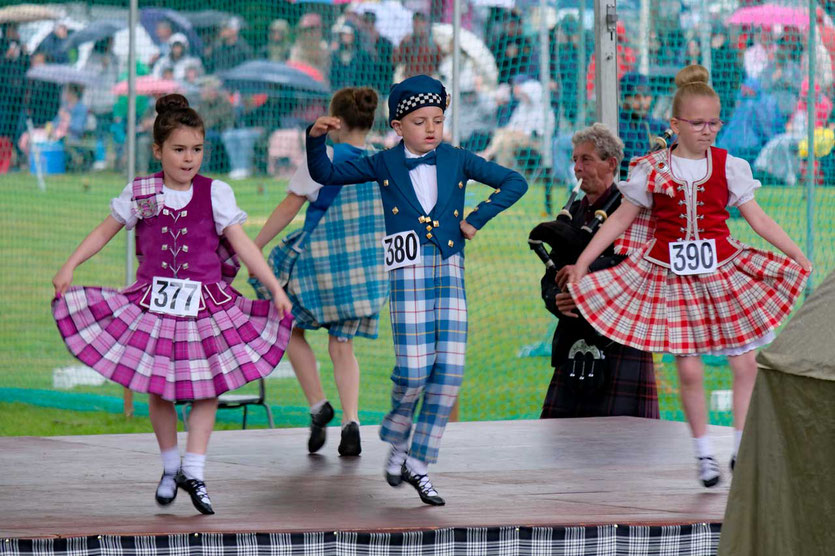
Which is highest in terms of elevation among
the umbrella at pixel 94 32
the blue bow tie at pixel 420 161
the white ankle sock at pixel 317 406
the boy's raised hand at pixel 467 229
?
the umbrella at pixel 94 32

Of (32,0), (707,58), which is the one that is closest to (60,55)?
(32,0)

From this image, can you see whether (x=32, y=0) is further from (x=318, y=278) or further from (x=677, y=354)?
(x=677, y=354)

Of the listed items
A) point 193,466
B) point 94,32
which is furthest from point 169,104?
point 94,32

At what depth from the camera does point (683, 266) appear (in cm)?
477

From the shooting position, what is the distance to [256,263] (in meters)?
4.39

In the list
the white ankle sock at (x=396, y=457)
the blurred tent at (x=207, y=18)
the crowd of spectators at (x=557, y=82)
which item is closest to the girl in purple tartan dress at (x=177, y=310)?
the white ankle sock at (x=396, y=457)

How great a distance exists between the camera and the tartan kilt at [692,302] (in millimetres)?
4738

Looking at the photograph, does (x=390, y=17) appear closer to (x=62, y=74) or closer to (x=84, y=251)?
(x=62, y=74)

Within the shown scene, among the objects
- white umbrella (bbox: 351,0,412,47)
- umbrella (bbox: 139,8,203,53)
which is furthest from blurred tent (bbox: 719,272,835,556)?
umbrella (bbox: 139,8,203,53)

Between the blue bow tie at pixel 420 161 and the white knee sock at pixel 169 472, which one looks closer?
the white knee sock at pixel 169 472

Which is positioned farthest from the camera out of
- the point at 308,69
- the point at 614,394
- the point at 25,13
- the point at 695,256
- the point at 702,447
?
the point at 25,13

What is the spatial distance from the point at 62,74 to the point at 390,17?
12.6 ft

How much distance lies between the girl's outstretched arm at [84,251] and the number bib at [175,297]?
23 centimetres

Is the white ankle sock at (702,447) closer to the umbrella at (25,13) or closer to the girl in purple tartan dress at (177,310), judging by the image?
the girl in purple tartan dress at (177,310)
